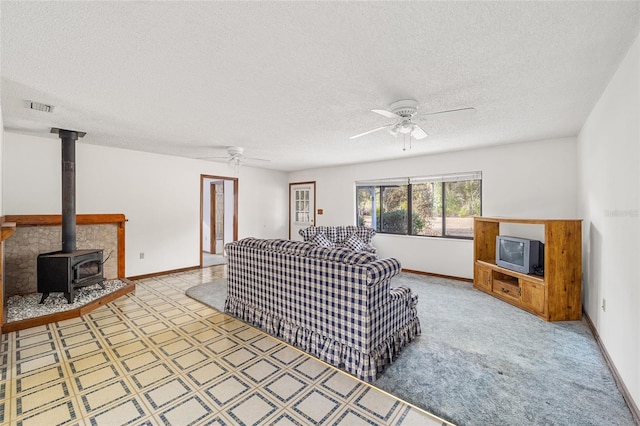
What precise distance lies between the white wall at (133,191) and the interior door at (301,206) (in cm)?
139

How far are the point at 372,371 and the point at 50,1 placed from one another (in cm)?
300

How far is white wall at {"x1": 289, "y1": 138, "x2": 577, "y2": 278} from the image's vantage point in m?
4.11

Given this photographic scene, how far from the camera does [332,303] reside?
7.89 ft

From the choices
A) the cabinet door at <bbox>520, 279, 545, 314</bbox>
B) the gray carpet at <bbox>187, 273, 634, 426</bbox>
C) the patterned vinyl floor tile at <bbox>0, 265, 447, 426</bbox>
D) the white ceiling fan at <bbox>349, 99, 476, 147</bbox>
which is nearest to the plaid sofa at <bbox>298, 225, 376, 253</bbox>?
the gray carpet at <bbox>187, 273, 634, 426</bbox>

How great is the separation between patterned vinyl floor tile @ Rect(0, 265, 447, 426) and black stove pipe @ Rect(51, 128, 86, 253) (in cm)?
116

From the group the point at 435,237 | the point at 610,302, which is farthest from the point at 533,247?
the point at 435,237

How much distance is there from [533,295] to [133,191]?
254 inches

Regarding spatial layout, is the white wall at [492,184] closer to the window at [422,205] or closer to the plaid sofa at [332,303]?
the window at [422,205]

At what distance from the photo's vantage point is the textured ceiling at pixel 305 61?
58.3 inches

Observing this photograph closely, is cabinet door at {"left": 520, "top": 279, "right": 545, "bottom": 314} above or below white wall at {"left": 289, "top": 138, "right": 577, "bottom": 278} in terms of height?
below

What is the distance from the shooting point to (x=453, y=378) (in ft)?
7.10

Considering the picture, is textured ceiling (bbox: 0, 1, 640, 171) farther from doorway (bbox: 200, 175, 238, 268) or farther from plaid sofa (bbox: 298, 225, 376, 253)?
doorway (bbox: 200, 175, 238, 268)

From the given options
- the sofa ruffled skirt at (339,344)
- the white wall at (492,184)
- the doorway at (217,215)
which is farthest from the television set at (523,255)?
the doorway at (217,215)

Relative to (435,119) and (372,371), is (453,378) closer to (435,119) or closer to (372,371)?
(372,371)
